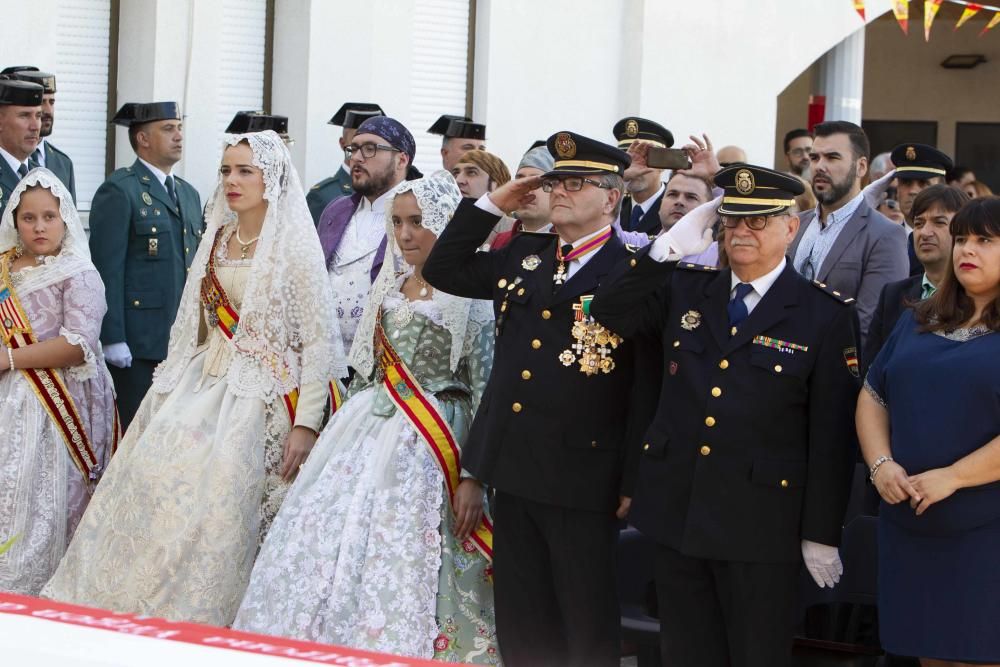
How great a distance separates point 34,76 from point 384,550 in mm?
3592

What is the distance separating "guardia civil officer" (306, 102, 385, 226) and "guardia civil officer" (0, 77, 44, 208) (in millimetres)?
1283

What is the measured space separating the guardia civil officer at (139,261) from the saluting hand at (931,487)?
12.4 feet

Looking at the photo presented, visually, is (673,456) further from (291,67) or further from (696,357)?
(291,67)

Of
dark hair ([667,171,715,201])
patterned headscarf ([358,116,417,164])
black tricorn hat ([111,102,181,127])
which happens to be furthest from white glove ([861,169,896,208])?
black tricorn hat ([111,102,181,127])

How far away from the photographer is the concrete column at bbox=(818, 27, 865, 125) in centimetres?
1100

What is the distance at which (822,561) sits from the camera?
3.78 metres

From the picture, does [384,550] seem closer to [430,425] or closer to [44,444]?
[430,425]

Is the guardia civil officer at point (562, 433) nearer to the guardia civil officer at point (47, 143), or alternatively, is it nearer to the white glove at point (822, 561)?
the white glove at point (822, 561)

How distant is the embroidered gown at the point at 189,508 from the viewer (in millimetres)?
4773

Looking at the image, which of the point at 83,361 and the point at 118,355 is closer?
the point at 83,361

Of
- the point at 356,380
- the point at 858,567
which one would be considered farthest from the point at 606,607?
the point at 356,380

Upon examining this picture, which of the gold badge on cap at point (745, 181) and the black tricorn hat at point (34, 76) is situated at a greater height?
the black tricorn hat at point (34, 76)

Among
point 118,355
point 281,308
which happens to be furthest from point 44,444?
point 281,308

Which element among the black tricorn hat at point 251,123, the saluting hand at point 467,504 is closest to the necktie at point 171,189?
the black tricorn hat at point 251,123
